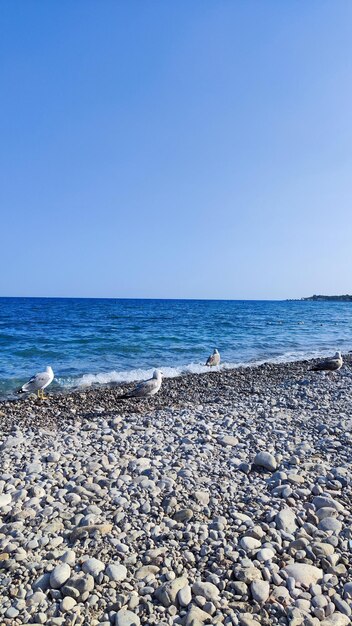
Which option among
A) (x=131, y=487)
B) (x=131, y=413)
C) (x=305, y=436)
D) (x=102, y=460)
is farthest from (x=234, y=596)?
(x=131, y=413)

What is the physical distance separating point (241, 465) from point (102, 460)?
2.06m

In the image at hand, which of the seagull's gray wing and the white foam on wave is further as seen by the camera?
the white foam on wave

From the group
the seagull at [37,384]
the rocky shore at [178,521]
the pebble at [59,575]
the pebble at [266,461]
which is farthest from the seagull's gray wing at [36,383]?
the pebble at [59,575]

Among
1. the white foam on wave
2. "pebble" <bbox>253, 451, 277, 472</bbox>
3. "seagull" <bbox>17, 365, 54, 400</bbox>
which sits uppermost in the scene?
"pebble" <bbox>253, 451, 277, 472</bbox>

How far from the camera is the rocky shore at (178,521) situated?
3289 mm

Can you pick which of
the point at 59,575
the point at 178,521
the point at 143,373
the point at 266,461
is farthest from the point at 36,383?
→ the point at 59,575

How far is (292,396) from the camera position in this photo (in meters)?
10.4

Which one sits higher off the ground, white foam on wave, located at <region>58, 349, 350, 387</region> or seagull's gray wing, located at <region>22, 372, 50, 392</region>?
seagull's gray wing, located at <region>22, 372, 50, 392</region>

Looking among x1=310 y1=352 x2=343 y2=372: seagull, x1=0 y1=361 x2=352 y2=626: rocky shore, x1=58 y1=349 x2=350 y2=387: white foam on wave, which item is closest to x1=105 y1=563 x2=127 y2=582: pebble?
x1=0 y1=361 x2=352 y2=626: rocky shore

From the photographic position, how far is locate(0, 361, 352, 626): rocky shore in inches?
129

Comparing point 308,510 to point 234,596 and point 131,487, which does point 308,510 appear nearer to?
point 234,596

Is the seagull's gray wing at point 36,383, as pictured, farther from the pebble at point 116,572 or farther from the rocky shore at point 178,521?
the pebble at point 116,572

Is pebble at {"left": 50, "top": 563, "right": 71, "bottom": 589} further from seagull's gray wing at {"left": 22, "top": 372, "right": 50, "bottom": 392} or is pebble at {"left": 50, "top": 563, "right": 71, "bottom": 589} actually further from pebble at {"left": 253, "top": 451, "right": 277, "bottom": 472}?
seagull's gray wing at {"left": 22, "top": 372, "right": 50, "bottom": 392}

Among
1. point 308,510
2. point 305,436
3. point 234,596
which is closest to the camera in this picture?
point 234,596
